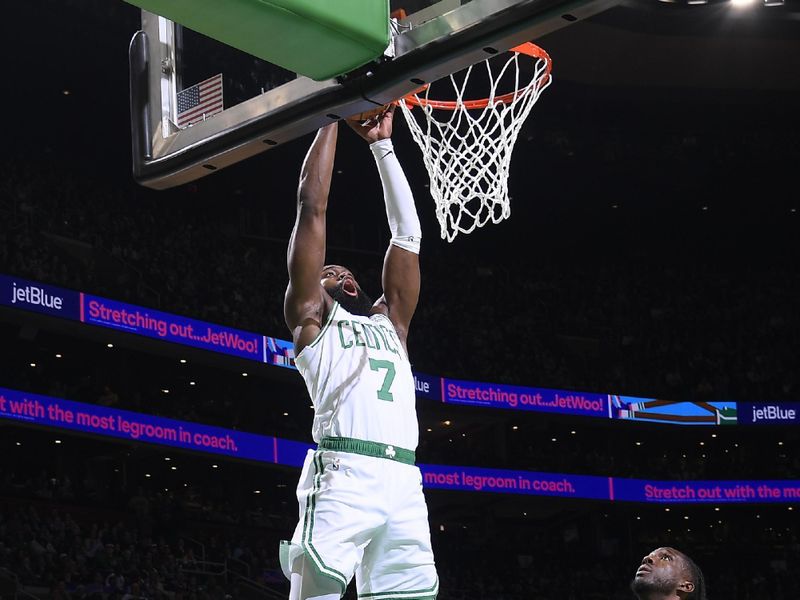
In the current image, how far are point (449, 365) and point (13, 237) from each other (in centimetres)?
907

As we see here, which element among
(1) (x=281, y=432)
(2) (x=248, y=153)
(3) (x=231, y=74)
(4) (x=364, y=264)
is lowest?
(2) (x=248, y=153)

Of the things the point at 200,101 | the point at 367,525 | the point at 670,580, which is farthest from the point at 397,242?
the point at 670,580

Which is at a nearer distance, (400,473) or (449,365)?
(400,473)

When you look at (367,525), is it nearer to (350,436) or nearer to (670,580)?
(350,436)

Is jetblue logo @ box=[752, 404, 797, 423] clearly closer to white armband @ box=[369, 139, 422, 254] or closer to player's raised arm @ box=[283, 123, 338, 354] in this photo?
white armband @ box=[369, 139, 422, 254]

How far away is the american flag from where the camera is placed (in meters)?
4.29

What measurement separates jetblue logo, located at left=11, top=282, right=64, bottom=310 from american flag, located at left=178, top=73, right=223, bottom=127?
12.7m

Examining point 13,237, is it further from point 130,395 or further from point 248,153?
point 248,153

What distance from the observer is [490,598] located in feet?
68.6

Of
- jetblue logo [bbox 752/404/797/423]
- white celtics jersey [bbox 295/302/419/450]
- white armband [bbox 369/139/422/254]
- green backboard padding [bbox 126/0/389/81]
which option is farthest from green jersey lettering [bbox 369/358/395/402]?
jetblue logo [bbox 752/404/797/423]

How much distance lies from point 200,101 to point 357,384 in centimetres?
127

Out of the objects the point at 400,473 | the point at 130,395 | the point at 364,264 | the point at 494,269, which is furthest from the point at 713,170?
the point at 400,473

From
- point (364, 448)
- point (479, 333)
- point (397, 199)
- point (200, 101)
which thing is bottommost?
point (364, 448)

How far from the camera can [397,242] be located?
5.07m
